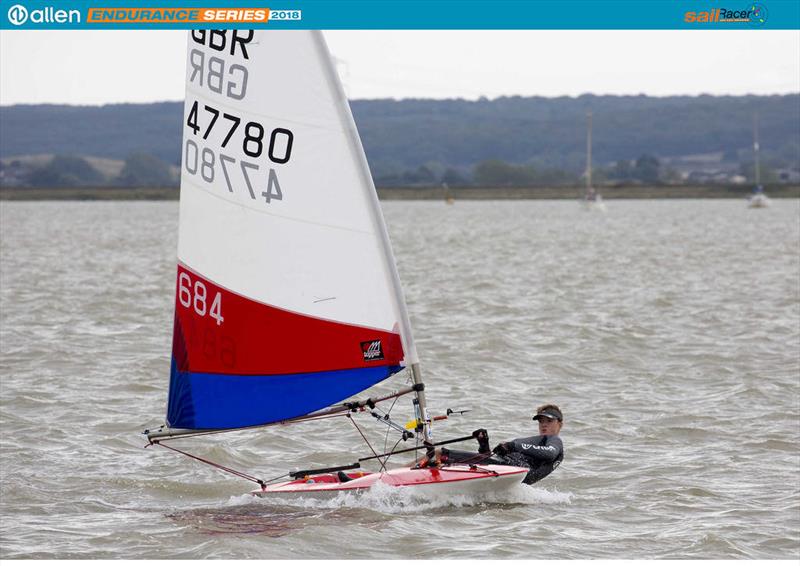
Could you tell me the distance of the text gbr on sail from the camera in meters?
10.2

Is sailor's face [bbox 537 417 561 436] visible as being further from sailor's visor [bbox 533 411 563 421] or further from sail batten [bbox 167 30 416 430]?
sail batten [bbox 167 30 416 430]

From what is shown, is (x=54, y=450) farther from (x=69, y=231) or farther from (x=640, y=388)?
(x=69, y=231)

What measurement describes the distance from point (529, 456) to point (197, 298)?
322 cm

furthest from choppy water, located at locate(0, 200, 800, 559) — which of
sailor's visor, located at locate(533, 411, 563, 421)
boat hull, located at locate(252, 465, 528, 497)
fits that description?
sailor's visor, located at locate(533, 411, 563, 421)

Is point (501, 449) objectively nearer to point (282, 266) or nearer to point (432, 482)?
point (432, 482)

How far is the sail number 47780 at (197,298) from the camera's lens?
35.8 feet

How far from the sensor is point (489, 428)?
1455 cm

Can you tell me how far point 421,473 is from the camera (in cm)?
1091

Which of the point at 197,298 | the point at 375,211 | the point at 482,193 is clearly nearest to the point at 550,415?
the point at 375,211

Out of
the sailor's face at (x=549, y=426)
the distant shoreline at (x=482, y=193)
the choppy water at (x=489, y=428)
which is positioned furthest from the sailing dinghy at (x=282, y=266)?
the distant shoreline at (x=482, y=193)

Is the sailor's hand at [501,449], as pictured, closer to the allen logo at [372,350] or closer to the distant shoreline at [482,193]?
the allen logo at [372,350]

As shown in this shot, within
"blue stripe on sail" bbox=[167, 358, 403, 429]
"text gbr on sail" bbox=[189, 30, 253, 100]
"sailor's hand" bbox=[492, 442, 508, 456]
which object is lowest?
"sailor's hand" bbox=[492, 442, 508, 456]

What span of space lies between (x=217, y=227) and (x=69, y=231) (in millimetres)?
62810

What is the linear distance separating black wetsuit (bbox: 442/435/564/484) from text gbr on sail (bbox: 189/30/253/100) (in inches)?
142
